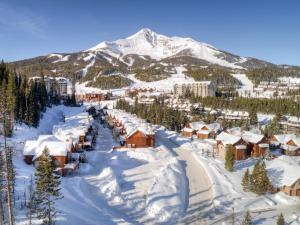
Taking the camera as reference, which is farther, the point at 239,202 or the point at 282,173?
the point at 282,173

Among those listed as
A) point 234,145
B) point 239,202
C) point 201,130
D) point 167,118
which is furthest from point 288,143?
point 167,118

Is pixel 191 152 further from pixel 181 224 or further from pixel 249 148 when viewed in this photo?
pixel 181 224

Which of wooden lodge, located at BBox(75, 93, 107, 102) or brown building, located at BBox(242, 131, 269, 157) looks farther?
wooden lodge, located at BBox(75, 93, 107, 102)

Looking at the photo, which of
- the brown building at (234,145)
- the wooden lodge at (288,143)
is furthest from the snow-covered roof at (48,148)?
the wooden lodge at (288,143)

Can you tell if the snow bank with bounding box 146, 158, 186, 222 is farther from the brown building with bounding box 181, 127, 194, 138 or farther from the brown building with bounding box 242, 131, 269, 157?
the brown building with bounding box 181, 127, 194, 138

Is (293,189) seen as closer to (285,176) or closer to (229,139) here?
(285,176)

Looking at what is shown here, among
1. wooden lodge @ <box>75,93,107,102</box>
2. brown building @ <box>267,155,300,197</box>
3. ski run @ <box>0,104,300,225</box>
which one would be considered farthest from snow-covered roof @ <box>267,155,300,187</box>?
wooden lodge @ <box>75,93,107,102</box>
